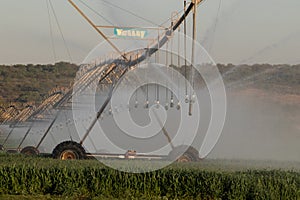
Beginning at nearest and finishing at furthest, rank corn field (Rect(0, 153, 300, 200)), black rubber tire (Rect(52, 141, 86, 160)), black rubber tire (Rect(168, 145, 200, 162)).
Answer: corn field (Rect(0, 153, 300, 200)) < black rubber tire (Rect(52, 141, 86, 160)) < black rubber tire (Rect(168, 145, 200, 162))

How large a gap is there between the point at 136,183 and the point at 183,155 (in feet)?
29.9

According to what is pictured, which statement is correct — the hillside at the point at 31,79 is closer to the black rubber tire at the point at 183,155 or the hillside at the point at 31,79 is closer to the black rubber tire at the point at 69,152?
the black rubber tire at the point at 69,152

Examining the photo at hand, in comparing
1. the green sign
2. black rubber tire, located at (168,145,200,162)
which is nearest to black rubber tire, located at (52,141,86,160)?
black rubber tire, located at (168,145,200,162)

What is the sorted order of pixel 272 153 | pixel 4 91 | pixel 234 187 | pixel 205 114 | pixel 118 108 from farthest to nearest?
1. pixel 4 91
2. pixel 272 153
3. pixel 205 114
4. pixel 118 108
5. pixel 234 187

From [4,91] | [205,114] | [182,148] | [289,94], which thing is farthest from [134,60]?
[4,91]

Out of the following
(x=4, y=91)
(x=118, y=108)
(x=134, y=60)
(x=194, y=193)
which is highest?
(x=4, y=91)

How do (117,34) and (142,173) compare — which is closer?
(142,173)

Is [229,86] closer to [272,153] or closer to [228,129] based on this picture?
[228,129]

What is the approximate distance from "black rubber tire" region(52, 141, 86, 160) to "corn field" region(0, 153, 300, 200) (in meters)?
6.88

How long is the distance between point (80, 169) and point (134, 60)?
10.3 m

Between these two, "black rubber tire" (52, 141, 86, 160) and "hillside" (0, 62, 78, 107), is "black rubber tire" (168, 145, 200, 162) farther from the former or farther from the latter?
"hillside" (0, 62, 78, 107)

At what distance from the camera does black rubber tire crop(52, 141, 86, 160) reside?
29438mm

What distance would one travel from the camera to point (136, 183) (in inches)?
859

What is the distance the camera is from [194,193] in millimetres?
21531
